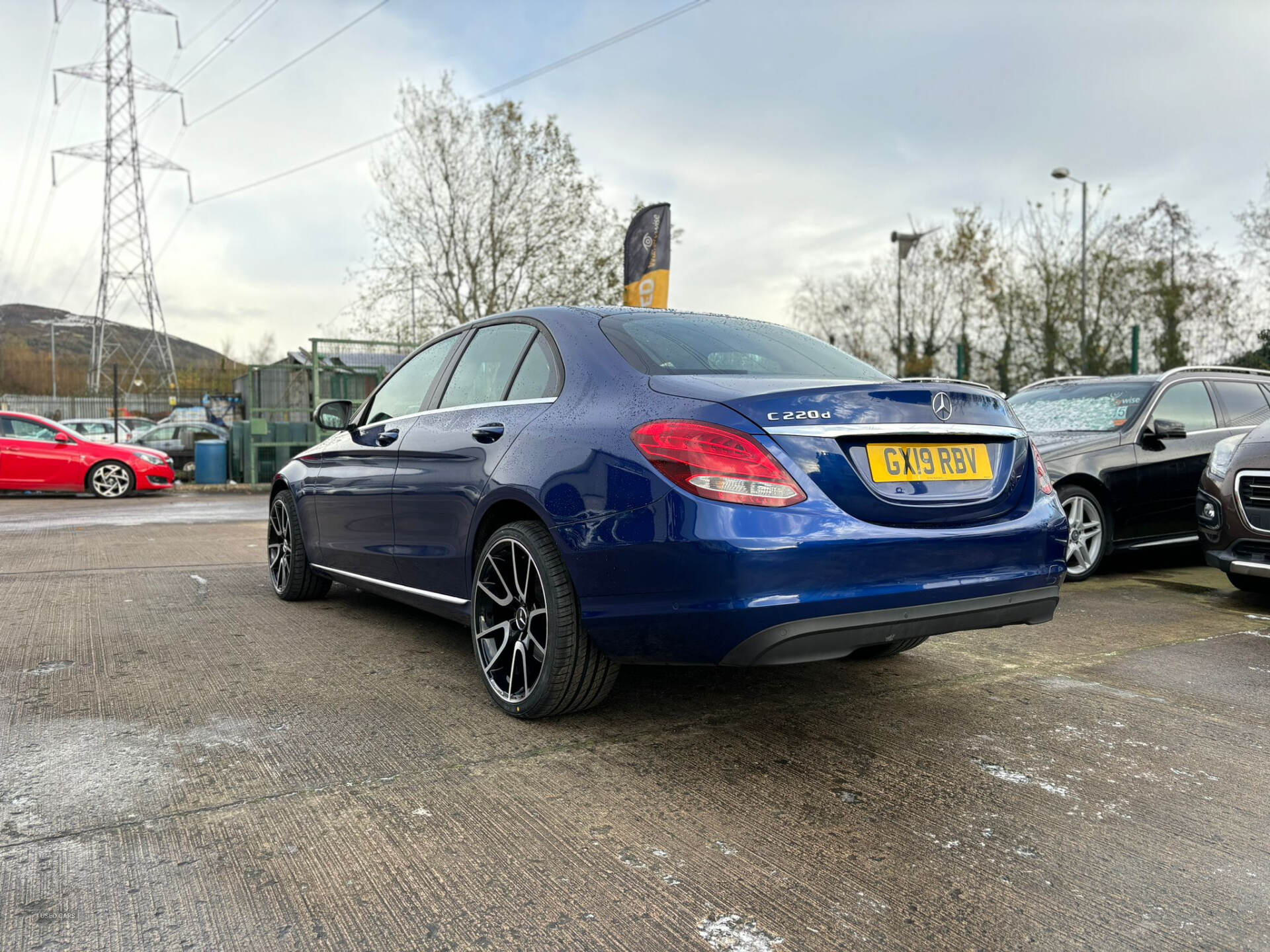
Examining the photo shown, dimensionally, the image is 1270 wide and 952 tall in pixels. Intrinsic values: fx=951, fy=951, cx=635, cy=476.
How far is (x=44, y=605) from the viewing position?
5.44m

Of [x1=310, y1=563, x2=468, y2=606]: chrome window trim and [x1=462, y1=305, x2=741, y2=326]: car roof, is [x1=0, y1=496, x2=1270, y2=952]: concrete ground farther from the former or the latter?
[x1=462, y1=305, x2=741, y2=326]: car roof

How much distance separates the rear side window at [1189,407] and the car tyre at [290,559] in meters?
6.08

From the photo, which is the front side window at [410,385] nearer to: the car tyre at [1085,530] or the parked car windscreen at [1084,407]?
the parked car windscreen at [1084,407]

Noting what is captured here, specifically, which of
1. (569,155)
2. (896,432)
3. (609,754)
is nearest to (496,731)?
(609,754)

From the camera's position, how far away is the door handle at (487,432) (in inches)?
142

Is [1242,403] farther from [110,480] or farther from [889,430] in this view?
[110,480]

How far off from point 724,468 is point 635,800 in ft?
3.23

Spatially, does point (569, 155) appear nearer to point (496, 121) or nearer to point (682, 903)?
point (496, 121)

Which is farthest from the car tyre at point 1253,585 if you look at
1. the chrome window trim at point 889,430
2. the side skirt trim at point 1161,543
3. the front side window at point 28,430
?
the front side window at point 28,430

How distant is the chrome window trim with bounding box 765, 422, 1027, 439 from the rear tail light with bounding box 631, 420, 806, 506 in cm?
11

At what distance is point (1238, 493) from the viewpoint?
568 cm

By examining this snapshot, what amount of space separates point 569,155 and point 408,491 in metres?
27.6

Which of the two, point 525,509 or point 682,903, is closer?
point 682,903

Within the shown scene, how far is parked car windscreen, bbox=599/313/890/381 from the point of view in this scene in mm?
3350
